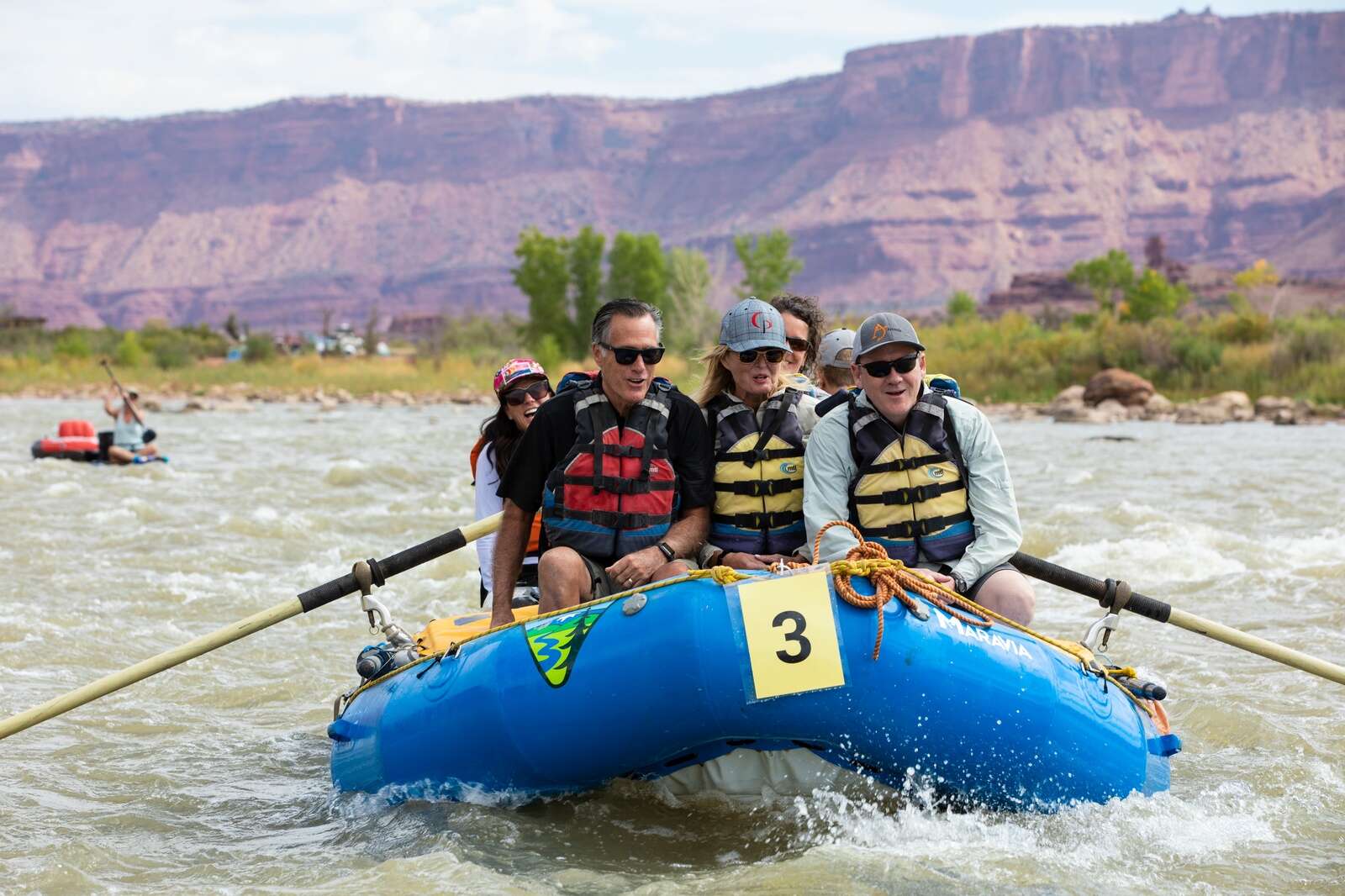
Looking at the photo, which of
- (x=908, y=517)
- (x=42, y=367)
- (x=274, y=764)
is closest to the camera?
(x=908, y=517)

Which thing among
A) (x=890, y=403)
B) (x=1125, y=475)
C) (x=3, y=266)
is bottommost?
(x=1125, y=475)

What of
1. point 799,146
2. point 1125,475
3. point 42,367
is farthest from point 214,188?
point 1125,475

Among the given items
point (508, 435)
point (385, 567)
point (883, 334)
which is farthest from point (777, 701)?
point (508, 435)

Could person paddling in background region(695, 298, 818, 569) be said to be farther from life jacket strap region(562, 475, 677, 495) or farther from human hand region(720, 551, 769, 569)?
life jacket strap region(562, 475, 677, 495)

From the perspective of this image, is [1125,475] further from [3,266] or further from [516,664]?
[3,266]

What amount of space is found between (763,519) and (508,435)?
51.0 inches

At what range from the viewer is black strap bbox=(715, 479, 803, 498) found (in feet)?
14.1

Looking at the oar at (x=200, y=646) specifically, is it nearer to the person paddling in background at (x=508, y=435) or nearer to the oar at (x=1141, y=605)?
the person paddling in background at (x=508, y=435)

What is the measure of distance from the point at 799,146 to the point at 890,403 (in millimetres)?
168871

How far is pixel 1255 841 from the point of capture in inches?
166

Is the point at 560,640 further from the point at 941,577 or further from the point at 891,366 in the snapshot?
the point at 891,366

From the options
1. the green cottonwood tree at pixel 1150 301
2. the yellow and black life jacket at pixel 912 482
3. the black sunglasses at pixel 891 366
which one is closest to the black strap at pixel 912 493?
the yellow and black life jacket at pixel 912 482

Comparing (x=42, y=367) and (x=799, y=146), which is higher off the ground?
(x=799, y=146)

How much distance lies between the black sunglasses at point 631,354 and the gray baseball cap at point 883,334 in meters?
0.57
